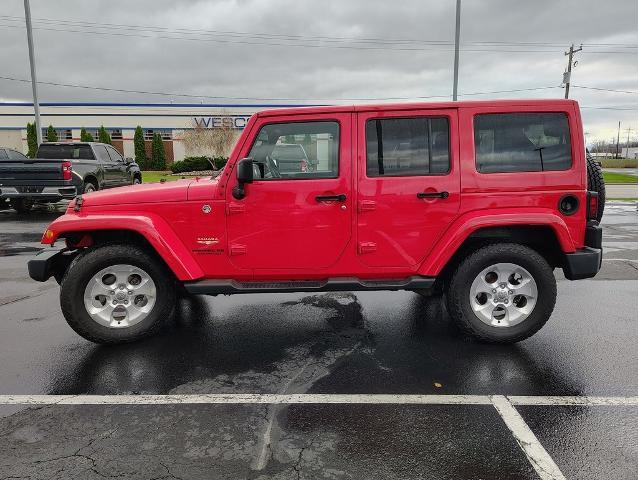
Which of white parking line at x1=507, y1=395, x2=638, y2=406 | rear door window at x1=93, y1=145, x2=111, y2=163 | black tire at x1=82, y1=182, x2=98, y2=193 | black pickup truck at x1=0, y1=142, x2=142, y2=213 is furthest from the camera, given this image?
rear door window at x1=93, y1=145, x2=111, y2=163

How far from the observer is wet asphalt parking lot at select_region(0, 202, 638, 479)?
8.20ft

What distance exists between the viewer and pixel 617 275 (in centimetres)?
648

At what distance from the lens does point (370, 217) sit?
397cm

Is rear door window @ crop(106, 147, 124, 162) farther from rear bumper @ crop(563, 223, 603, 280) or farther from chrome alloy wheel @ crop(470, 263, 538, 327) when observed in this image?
rear bumper @ crop(563, 223, 603, 280)

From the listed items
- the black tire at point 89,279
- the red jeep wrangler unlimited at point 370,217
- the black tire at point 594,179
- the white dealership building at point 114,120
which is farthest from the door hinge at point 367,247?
the white dealership building at point 114,120

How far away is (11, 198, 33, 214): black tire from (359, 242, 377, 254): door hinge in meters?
12.8

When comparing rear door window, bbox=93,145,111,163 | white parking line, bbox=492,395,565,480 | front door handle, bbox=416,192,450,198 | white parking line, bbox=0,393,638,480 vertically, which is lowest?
white parking line, bbox=492,395,565,480

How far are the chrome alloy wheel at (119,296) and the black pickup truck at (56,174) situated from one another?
9.32 meters

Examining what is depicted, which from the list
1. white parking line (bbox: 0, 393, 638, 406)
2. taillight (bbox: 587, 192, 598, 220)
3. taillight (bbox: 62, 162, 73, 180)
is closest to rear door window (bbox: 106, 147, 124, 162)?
taillight (bbox: 62, 162, 73, 180)

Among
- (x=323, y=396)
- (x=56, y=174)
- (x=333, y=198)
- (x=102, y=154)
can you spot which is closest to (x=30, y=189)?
(x=56, y=174)

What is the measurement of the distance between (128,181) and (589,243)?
14.6 m

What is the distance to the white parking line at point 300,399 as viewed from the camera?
10.2ft

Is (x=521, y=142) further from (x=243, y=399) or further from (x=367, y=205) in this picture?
(x=243, y=399)

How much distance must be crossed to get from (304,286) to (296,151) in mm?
1153
